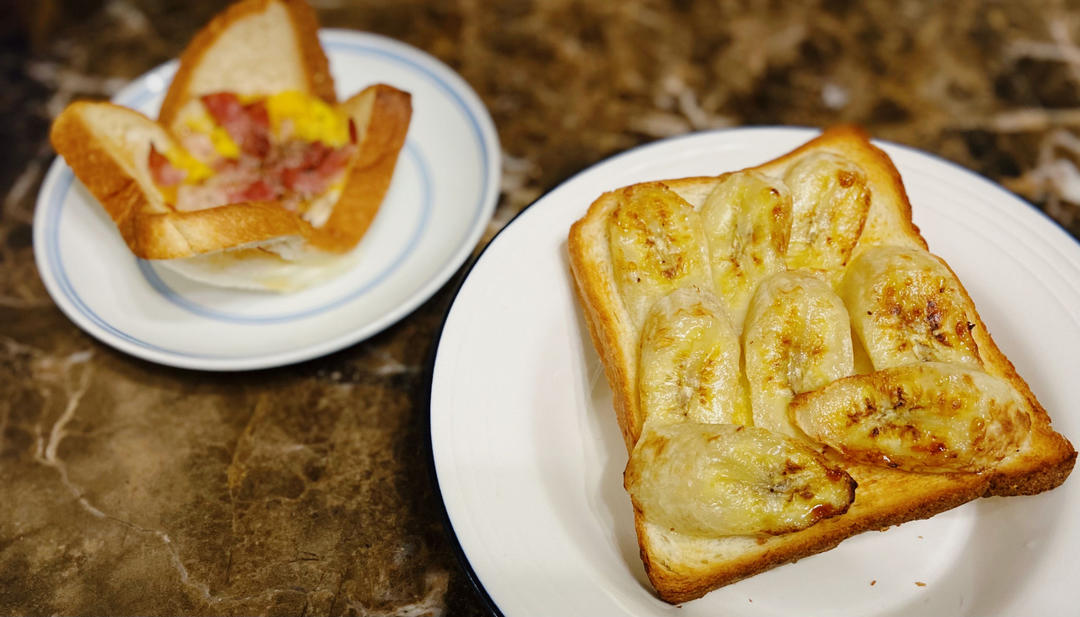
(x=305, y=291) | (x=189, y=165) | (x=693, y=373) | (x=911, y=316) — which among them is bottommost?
(x=305, y=291)

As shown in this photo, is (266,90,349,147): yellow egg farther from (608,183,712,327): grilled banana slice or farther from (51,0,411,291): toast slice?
(608,183,712,327): grilled banana slice

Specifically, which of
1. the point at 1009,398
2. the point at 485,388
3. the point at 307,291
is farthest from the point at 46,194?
the point at 1009,398

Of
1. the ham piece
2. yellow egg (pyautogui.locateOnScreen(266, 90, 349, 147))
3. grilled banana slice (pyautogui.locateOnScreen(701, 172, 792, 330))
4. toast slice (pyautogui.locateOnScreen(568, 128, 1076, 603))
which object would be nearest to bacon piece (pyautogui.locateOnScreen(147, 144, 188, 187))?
the ham piece

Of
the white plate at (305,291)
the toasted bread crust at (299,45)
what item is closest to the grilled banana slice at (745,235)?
the white plate at (305,291)

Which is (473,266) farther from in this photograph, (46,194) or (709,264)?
(46,194)

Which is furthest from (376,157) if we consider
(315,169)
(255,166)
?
(255,166)

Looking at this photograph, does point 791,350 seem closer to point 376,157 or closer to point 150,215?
point 376,157
